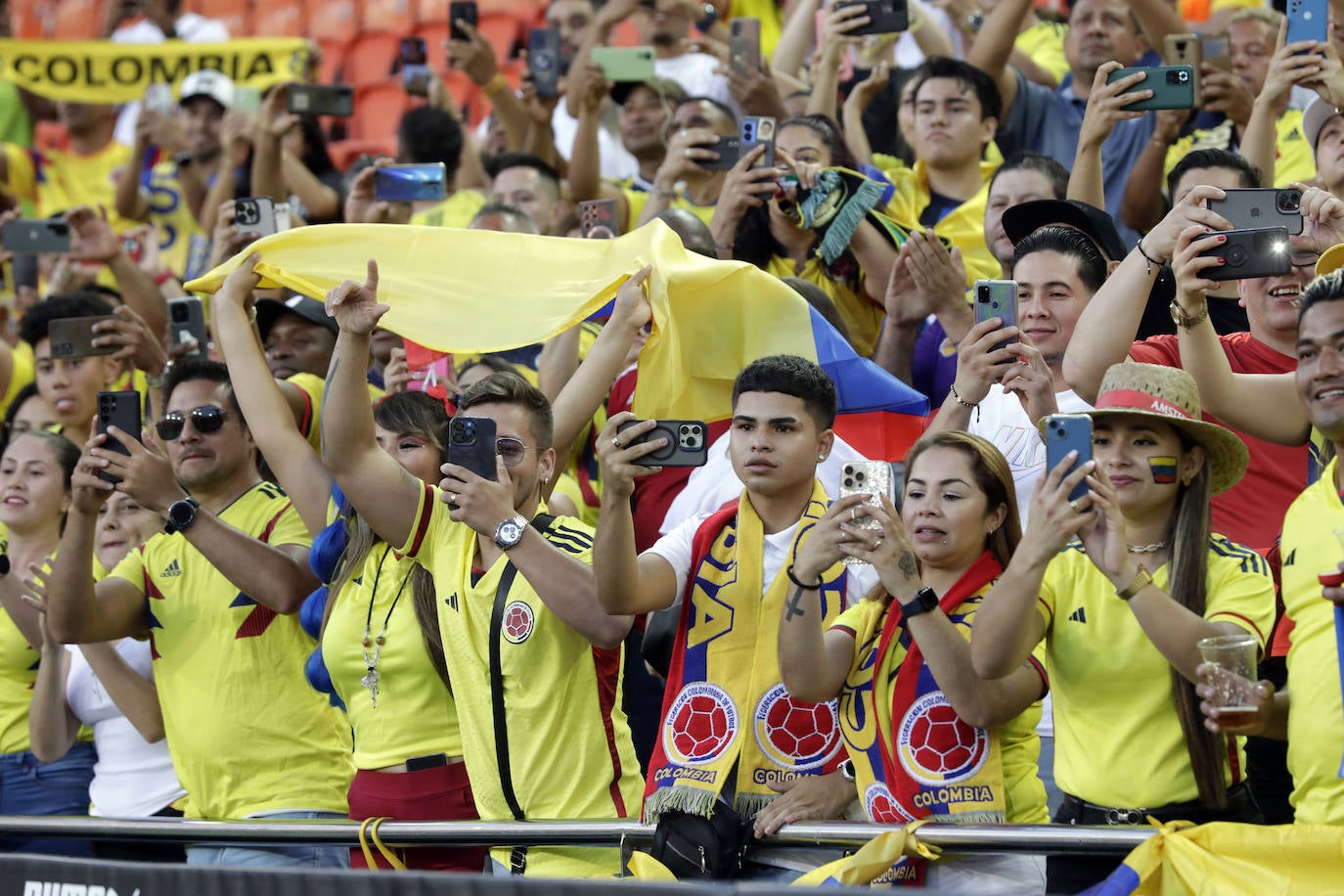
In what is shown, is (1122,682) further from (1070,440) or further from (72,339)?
(72,339)

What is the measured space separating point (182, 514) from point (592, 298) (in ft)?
4.27

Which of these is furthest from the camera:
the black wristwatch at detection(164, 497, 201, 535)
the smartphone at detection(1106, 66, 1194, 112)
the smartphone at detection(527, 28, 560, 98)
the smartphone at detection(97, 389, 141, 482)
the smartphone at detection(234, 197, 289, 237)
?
the smartphone at detection(527, 28, 560, 98)

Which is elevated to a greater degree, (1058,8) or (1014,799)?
(1058,8)

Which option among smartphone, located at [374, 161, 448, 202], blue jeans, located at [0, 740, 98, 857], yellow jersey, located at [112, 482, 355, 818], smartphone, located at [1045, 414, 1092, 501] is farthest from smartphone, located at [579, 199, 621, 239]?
smartphone, located at [1045, 414, 1092, 501]

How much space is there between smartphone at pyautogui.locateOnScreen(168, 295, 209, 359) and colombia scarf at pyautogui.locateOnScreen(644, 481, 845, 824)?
258 cm

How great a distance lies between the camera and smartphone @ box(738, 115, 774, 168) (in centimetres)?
612

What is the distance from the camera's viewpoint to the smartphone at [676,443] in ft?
13.2

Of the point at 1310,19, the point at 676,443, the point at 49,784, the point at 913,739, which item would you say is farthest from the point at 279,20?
the point at 913,739

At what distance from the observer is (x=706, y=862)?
3.96 metres

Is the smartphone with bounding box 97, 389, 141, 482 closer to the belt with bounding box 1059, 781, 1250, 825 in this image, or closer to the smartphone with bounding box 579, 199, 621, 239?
the smartphone with bounding box 579, 199, 621, 239

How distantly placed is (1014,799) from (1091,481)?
88 centimetres

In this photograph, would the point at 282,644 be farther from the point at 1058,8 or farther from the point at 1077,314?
the point at 1058,8

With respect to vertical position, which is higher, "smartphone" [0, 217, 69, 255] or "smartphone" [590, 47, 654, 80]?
"smartphone" [590, 47, 654, 80]

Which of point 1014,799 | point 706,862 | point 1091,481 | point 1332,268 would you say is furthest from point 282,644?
point 1332,268
